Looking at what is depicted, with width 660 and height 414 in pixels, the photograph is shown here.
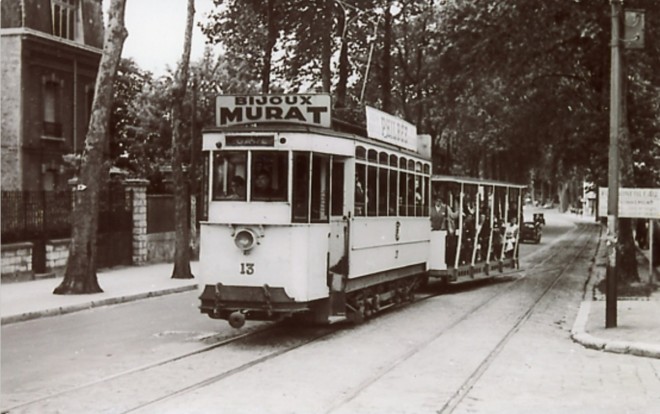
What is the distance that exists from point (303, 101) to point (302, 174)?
1397 millimetres

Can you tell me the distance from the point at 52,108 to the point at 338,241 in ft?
61.7

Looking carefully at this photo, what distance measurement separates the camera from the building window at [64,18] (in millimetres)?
25750

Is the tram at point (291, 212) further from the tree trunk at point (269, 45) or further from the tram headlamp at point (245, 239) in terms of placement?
the tree trunk at point (269, 45)

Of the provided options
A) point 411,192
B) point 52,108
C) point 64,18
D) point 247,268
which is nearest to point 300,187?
point 247,268

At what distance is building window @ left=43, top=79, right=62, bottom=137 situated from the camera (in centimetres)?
2959

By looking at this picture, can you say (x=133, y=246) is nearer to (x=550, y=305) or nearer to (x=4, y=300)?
(x=4, y=300)

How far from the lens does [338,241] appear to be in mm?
14148

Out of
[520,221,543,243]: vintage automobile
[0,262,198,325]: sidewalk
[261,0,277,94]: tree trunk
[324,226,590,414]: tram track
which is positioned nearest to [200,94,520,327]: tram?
[324,226,590,414]: tram track

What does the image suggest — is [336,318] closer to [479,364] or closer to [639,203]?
[479,364]

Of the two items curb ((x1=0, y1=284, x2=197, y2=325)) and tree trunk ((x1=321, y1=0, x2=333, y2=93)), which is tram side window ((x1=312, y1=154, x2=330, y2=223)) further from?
tree trunk ((x1=321, y1=0, x2=333, y2=93))

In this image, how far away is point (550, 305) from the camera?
763 inches

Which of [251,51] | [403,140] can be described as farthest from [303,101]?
[251,51]

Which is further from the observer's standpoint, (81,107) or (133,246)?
(81,107)

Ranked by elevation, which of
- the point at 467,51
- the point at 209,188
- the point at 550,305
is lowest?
the point at 550,305
